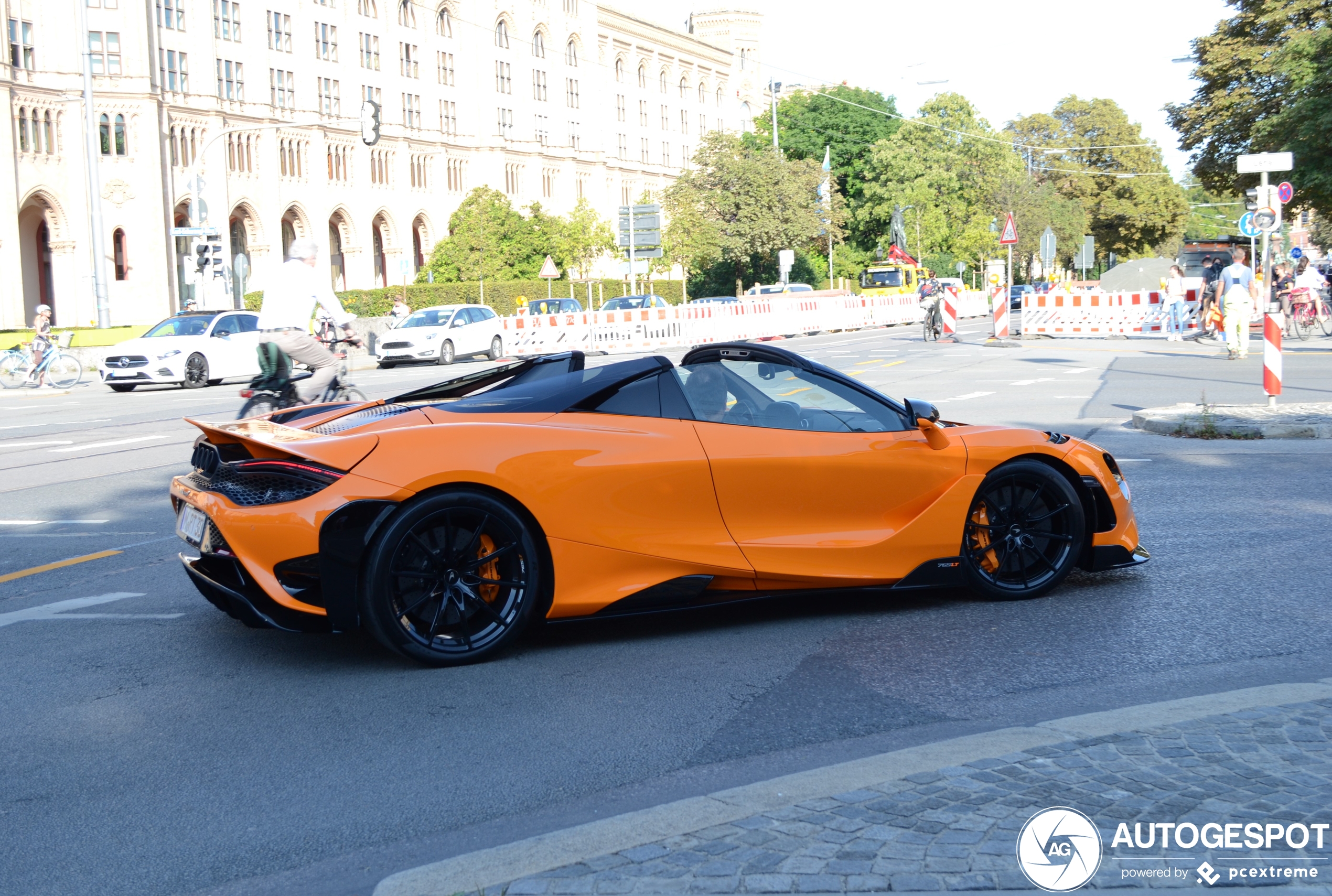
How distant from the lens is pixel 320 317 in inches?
662

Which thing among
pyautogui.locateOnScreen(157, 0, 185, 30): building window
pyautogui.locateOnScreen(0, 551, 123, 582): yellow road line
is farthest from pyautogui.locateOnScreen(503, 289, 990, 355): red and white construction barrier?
pyautogui.locateOnScreen(157, 0, 185, 30): building window

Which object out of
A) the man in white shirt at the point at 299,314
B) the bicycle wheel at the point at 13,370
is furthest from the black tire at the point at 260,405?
the bicycle wheel at the point at 13,370

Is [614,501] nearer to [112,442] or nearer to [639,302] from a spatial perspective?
[112,442]

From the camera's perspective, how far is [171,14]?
6256cm

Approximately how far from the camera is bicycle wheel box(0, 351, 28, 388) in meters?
28.7

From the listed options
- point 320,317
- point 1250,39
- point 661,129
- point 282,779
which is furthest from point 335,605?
point 661,129

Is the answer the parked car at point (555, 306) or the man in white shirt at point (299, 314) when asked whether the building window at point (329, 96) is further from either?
the man in white shirt at point (299, 314)

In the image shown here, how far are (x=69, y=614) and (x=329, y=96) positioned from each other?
2819 inches

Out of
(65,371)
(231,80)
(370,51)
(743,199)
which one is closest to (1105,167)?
(743,199)

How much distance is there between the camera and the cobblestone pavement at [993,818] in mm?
3102

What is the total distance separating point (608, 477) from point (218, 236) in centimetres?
3594

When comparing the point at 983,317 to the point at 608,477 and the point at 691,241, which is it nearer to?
the point at 691,241

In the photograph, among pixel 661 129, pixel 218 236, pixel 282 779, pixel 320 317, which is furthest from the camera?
pixel 661 129

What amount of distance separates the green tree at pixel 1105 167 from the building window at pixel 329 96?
49251 mm
